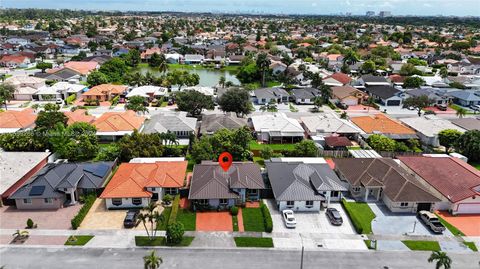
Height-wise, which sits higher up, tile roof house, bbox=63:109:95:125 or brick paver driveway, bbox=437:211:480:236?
tile roof house, bbox=63:109:95:125

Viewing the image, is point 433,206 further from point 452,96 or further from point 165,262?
point 452,96

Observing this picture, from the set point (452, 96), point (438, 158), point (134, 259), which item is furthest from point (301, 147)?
point (452, 96)

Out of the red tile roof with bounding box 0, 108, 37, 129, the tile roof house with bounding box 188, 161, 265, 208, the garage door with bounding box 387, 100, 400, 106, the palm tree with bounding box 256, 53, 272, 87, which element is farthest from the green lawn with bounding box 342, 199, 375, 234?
the palm tree with bounding box 256, 53, 272, 87

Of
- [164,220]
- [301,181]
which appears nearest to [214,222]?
[164,220]

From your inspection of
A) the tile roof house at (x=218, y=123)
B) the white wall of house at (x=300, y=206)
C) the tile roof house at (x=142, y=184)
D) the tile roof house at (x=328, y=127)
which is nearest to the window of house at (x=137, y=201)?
the tile roof house at (x=142, y=184)

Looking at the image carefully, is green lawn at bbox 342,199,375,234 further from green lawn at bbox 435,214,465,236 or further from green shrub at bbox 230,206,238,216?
green shrub at bbox 230,206,238,216
